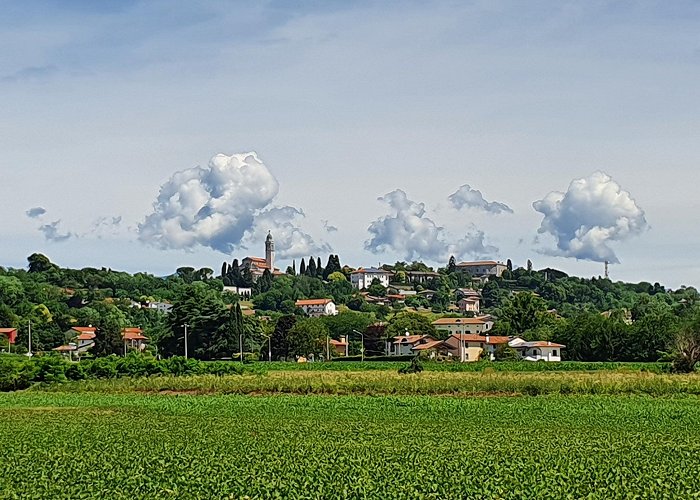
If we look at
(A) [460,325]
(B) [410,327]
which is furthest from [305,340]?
(A) [460,325]

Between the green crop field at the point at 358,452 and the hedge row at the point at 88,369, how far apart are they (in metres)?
19.2

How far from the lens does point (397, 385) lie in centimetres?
5484

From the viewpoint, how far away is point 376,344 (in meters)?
141

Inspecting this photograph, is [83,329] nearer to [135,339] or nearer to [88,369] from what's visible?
[135,339]

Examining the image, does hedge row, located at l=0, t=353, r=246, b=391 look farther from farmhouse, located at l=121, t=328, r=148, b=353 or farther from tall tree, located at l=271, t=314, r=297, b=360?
farmhouse, located at l=121, t=328, r=148, b=353

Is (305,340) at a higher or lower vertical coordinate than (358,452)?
higher

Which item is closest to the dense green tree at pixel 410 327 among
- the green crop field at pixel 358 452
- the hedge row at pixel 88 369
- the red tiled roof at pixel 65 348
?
the red tiled roof at pixel 65 348

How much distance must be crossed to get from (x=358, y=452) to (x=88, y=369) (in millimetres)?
44651

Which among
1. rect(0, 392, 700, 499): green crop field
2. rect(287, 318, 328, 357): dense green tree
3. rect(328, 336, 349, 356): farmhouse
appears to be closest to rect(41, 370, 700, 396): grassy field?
rect(0, 392, 700, 499): green crop field

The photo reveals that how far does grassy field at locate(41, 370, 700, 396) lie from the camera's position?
171ft

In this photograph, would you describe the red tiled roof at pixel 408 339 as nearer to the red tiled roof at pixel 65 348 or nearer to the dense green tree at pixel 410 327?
the dense green tree at pixel 410 327

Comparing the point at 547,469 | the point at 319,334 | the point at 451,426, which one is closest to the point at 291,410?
the point at 451,426

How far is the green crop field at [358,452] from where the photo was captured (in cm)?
2012

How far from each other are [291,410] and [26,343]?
324ft
